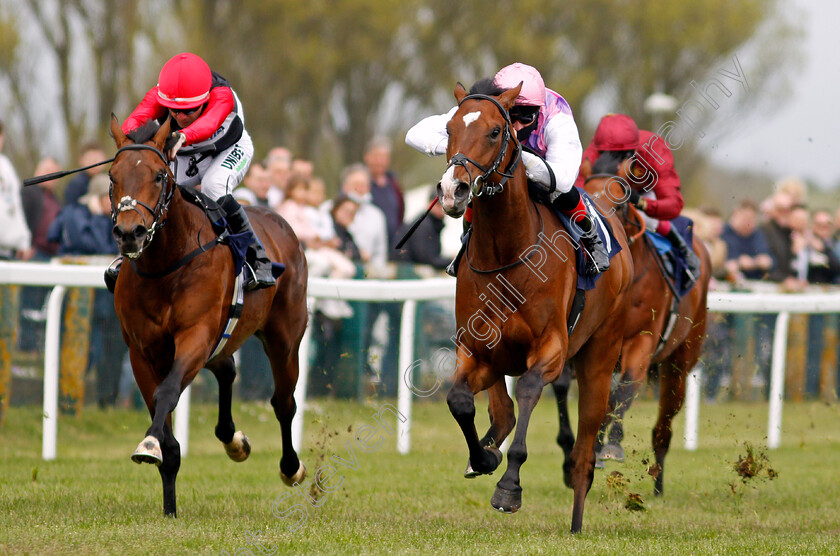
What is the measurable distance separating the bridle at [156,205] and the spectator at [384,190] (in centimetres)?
542

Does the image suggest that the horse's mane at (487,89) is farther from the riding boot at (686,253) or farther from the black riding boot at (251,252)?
the riding boot at (686,253)

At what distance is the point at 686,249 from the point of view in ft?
26.0

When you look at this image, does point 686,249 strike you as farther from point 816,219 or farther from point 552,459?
point 816,219

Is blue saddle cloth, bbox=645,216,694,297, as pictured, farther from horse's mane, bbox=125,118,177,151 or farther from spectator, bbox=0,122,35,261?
spectator, bbox=0,122,35,261

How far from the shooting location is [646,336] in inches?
293

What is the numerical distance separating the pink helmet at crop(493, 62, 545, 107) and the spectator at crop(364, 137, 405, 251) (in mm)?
5334

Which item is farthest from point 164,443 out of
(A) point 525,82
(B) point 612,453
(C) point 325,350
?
(C) point 325,350

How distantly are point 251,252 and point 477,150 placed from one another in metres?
1.92

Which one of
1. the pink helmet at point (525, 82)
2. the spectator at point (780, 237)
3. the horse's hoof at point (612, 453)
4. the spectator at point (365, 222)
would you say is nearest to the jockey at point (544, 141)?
the pink helmet at point (525, 82)

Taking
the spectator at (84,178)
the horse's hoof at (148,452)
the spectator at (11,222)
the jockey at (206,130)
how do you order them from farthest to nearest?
1. the spectator at (84,178)
2. the spectator at (11,222)
3. the jockey at (206,130)
4. the horse's hoof at (148,452)

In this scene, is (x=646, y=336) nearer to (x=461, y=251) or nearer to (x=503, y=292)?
(x=461, y=251)

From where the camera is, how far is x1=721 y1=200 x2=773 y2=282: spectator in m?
12.5

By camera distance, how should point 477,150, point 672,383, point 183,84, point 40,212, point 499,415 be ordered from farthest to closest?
1. point 40,212
2. point 672,383
3. point 183,84
4. point 499,415
5. point 477,150

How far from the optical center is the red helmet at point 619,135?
24.2ft
